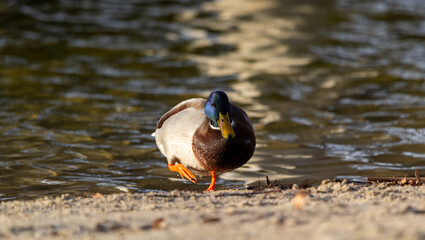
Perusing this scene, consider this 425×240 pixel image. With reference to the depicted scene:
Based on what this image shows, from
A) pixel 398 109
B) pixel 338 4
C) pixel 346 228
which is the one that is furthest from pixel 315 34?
pixel 346 228

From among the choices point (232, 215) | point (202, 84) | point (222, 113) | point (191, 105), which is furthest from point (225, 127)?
point (202, 84)

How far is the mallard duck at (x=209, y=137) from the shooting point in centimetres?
474

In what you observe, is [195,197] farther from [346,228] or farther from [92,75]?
[92,75]

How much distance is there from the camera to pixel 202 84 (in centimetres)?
1066

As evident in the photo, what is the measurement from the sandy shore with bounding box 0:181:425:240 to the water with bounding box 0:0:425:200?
135 centimetres

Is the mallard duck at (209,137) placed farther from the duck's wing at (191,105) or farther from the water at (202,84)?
the water at (202,84)

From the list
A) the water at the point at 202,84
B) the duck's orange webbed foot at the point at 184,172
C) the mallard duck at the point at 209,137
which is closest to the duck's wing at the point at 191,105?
the mallard duck at the point at 209,137

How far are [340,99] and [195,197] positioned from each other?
571 centimetres

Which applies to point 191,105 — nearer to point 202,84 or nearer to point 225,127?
point 225,127

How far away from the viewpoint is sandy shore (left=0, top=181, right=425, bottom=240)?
321 cm

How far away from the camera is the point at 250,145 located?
4.95 m

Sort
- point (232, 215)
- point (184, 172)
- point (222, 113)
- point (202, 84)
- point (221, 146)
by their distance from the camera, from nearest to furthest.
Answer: point (232, 215), point (222, 113), point (221, 146), point (184, 172), point (202, 84)

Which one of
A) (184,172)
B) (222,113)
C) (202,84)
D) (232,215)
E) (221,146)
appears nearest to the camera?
(232,215)

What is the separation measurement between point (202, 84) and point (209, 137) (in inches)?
231
